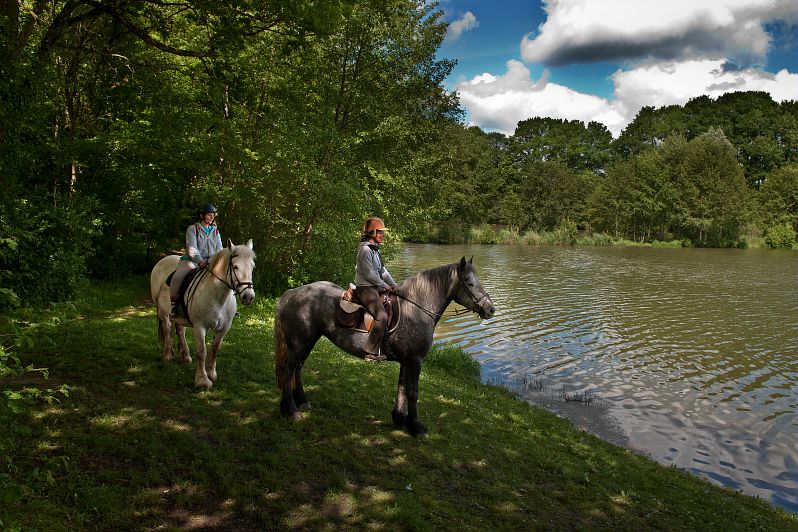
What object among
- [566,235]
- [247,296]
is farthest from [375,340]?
[566,235]

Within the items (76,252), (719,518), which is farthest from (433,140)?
(719,518)

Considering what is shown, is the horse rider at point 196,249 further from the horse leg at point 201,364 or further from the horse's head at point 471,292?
the horse's head at point 471,292

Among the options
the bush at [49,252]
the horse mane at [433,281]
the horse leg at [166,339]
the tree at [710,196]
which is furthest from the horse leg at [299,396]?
the tree at [710,196]

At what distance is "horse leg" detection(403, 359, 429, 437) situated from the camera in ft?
25.8

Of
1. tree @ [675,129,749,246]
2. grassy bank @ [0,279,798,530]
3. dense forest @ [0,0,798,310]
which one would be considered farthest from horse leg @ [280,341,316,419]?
tree @ [675,129,749,246]

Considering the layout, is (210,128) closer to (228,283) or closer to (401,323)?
(228,283)

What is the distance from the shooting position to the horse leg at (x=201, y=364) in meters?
8.39

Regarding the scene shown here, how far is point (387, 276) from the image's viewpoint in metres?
7.99

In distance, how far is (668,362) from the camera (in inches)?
626

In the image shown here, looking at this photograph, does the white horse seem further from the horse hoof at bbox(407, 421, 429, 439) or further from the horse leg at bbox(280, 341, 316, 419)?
the horse hoof at bbox(407, 421, 429, 439)

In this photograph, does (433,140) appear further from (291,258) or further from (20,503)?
(20,503)

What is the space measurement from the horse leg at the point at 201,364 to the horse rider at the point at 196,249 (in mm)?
1145

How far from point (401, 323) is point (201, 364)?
375 cm

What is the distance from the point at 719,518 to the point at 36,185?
65.5 feet
